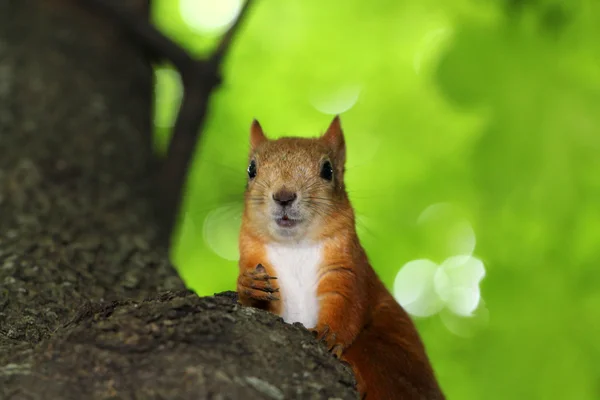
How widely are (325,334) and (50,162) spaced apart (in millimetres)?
2005

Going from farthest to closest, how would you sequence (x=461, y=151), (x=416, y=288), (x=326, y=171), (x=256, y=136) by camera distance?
(x=416, y=288) < (x=461, y=151) < (x=256, y=136) < (x=326, y=171)

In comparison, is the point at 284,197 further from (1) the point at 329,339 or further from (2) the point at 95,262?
(2) the point at 95,262

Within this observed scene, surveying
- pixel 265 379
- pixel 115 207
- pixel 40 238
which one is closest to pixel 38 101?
pixel 115 207

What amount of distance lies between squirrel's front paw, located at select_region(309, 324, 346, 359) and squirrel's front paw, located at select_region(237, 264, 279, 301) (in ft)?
0.56

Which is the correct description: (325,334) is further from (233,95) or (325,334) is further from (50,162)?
(233,95)

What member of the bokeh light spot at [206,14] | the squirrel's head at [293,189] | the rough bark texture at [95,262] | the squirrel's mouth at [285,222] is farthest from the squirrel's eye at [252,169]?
the bokeh light spot at [206,14]

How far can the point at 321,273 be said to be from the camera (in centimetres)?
241

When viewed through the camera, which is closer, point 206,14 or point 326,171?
point 326,171

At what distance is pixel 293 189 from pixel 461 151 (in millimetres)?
2291

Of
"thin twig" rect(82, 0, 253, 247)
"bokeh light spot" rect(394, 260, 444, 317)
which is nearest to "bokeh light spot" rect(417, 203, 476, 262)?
"bokeh light spot" rect(394, 260, 444, 317)

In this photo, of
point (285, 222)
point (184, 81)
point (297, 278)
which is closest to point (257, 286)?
point (297, 278)

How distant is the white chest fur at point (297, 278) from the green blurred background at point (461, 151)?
63cm

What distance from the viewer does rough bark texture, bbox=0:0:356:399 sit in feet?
5.09

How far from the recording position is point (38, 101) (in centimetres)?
393
